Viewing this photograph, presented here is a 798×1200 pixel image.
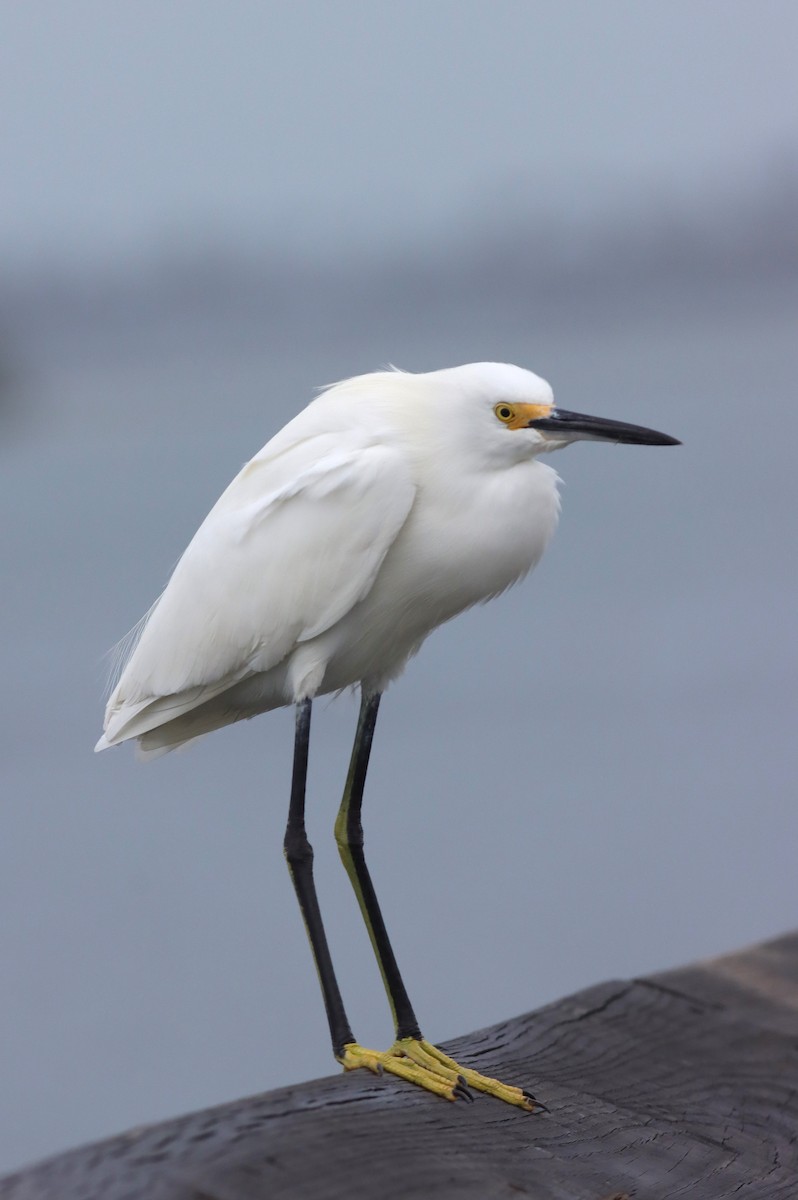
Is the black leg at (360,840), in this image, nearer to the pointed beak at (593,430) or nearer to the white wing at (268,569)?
the white wing at (268,569)

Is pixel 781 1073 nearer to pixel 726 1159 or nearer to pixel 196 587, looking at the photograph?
pixel 726 1159

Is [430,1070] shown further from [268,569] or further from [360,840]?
[268,569]

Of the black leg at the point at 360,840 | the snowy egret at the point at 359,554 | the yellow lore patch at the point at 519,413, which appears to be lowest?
the black leg at the point at 360,840

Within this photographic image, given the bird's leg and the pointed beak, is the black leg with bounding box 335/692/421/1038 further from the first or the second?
the pointed beak

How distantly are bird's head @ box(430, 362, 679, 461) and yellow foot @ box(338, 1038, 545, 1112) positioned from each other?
690 millimetres

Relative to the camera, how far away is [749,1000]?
182cm

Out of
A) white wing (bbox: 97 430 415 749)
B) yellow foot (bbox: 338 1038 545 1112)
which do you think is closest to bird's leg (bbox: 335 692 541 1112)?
yellow foot (bbox: 338 1038 545 1112)

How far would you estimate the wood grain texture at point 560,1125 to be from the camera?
3.76 feet

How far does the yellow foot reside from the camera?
148 cm

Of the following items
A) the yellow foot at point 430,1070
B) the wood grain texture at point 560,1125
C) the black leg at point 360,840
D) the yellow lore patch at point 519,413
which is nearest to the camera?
the wood grain texture at point 560,1125

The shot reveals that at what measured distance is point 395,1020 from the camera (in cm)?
171

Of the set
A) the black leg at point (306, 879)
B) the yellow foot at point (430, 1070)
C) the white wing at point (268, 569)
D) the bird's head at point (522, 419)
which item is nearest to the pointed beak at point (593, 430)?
the bird's head at point (522, 419)

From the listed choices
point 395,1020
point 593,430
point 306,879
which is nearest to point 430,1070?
point 395,1020

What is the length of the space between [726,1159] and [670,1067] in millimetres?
279
